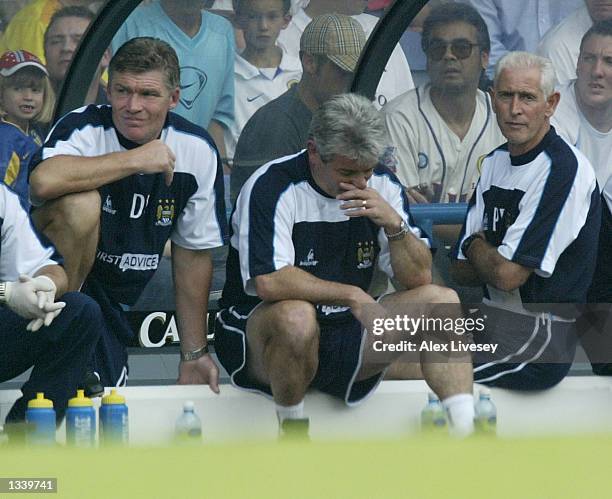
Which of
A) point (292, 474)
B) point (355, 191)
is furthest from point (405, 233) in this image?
point (292, 474)

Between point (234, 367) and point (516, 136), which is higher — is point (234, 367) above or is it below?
below

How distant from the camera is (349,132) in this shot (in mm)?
4648

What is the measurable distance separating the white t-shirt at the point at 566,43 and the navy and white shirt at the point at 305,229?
3.84 feet

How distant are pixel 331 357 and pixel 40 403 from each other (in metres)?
0.91

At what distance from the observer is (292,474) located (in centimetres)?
398

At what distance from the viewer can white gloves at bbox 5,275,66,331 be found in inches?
168

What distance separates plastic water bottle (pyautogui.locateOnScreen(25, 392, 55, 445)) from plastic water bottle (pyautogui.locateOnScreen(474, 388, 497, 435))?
1.29m

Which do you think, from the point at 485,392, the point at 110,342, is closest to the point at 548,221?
the point at 485,392

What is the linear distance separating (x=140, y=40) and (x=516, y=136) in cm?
126

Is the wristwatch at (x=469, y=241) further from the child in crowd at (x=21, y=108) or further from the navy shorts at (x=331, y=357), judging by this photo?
the child in crowd at (x=21, y=108)

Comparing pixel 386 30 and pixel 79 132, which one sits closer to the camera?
pixel 79 132

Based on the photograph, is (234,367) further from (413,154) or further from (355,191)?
(413,154)

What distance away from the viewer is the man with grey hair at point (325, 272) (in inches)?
180

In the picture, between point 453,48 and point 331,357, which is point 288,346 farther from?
point 453,48
